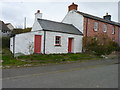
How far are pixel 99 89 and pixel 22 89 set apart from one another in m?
3.00

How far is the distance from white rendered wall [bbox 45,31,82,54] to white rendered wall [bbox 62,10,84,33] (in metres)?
2.48

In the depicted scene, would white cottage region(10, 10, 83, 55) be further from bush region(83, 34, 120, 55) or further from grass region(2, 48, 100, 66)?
grass region(2, 48, 100, 66)

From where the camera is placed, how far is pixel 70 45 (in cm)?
1823

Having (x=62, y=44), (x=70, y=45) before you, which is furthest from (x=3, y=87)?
(x=70, y=45)

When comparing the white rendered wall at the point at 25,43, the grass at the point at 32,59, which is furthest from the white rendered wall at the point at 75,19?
the grass at the point at 32,59

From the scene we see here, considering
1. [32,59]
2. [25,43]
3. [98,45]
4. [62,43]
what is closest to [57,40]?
[62,43]

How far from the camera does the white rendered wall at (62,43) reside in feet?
50.0

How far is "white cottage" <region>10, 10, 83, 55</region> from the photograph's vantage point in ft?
49.0

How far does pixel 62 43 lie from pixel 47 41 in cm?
243

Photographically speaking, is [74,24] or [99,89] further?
[74,24]

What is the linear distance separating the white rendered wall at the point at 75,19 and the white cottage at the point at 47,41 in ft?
7.17

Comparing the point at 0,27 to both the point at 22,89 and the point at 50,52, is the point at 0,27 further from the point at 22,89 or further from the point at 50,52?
the point at 22,89

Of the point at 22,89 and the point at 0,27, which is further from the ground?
the point at 0,27

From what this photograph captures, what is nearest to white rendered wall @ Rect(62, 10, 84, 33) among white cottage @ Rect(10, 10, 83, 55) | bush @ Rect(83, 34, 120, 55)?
white cottage @ Rect(10, 10, 83, 55)
